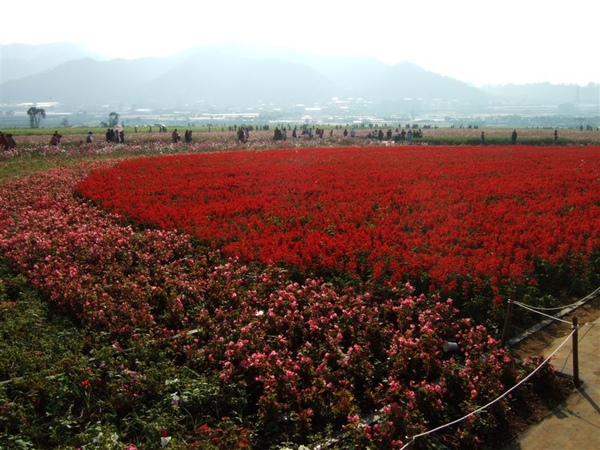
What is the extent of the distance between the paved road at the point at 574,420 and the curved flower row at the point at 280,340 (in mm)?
409

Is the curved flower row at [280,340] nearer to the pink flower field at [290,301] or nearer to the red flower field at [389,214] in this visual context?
the pink flower field at [290,301]

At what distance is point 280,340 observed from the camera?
20.1 ft

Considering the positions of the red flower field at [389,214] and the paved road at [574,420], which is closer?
the paved road at [574,420]

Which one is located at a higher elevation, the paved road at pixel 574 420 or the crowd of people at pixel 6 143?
the crowd of people at pixel 6 143

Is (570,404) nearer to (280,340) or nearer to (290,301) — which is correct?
(280,340)

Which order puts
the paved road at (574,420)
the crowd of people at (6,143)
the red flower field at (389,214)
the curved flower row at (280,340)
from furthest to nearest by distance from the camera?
the crowd of people at (6,143) → the red flower field at (389,214) → the curved flower row at (280,340) → the paved road at (574,420)

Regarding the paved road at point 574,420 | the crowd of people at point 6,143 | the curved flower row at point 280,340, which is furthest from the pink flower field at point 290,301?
the crowd of people at point 6,143

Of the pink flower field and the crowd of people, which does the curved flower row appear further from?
the crowd of people

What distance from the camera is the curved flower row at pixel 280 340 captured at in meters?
5.00

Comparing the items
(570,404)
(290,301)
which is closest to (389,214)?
(290,301)

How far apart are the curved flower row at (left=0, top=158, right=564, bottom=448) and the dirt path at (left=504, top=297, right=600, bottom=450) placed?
1.42ft

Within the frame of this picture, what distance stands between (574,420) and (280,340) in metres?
3.40

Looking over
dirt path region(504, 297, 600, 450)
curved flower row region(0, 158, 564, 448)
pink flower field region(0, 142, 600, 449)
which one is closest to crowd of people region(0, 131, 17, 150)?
pink flower field region(0, 142, 600, 449)

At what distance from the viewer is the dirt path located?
476 centimetres
